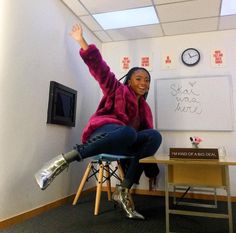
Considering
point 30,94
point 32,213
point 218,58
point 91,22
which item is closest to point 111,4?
point 91,22

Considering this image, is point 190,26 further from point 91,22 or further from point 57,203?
point 57,203

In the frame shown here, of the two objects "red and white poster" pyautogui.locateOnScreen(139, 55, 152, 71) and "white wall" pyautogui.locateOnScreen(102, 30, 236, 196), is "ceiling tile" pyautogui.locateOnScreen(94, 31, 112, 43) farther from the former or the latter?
"red and white poster" pyautogui.locateOnScreen(139, 55, 152, 71)

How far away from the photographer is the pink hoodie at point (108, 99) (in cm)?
175

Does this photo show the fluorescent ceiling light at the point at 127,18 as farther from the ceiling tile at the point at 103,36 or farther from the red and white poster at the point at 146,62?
the red and white poster at the point at 146,62

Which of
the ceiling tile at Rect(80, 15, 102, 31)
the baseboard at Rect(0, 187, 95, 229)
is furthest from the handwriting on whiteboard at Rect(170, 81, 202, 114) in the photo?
the baseboard at Rect(0, 187, 95, 229)

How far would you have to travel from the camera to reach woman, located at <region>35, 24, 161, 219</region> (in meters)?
1.50

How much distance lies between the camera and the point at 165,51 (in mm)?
2754

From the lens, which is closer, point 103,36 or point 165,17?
point 165,17

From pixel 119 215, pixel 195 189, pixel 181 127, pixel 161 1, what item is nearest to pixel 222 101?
pixel 181 127

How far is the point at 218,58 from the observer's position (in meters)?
2.56

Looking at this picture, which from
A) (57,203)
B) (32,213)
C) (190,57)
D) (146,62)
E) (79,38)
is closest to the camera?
(32,213)

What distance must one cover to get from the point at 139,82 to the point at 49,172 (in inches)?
40.9

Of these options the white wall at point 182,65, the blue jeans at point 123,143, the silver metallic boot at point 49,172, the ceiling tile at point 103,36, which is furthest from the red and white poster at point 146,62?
the silver metallic boot at point 49,172

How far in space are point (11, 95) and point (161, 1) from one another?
1567 mm
